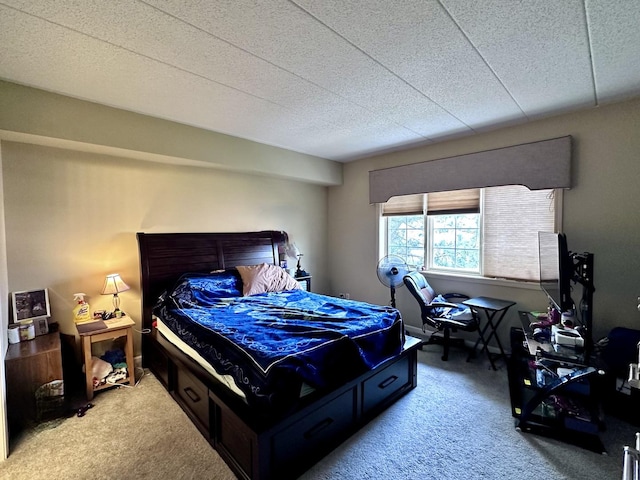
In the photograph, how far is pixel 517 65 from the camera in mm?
1938

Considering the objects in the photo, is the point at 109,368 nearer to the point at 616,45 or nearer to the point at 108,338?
Result: the point at 108,338

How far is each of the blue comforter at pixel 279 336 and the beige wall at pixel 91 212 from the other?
0.73m

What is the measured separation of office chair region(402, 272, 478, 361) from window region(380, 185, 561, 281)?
439 mm

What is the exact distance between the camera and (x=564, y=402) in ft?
7.09

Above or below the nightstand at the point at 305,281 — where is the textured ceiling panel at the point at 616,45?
above

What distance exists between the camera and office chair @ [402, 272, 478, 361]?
3053 millimetres

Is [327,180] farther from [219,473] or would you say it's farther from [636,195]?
[219,473]

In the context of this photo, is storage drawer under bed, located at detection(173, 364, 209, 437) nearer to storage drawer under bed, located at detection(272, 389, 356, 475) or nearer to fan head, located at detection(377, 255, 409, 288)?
storage drawer under bed, located at detection(272, 389, 356, 475)

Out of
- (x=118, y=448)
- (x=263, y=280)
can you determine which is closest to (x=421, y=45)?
(x=263, y=280)

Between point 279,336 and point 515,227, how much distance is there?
288 centimetres

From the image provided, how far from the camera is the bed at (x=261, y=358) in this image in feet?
5.26

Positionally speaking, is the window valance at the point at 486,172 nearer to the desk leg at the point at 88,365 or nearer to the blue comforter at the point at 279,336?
the blue comforter at the point at 279,336

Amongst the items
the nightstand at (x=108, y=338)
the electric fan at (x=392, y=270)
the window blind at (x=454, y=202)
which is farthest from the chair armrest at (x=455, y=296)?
the nightstand at (x=108, y=338)

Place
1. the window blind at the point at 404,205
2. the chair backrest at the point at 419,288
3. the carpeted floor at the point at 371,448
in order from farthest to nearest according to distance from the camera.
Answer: the window blind at the point at 404,205 → the chair backrest at the point at 419,288 → the carpeted floor at the point at 371,448
